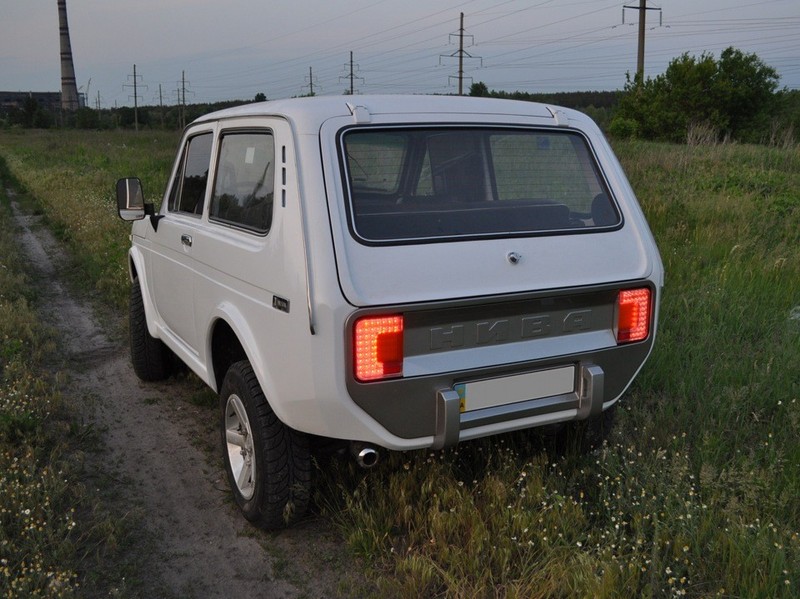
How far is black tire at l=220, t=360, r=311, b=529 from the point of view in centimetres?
323

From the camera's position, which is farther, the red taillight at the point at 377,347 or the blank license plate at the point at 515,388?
the blank license plate at the point at 515,388

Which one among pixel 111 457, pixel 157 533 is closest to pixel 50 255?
pixel 111 457

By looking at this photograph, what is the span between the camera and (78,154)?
29.6m

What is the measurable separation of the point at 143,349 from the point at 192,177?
166 cm

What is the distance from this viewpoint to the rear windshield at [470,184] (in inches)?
120

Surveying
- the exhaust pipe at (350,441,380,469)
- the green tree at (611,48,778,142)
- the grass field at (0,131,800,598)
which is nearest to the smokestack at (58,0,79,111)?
the green tree at (611,48,778,142)

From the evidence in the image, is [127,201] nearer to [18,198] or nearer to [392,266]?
[392,266]

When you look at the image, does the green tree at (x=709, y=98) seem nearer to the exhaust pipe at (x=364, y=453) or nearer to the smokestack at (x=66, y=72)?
the exhaust pipe at (x=364, y=453)

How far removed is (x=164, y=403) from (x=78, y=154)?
27427mm

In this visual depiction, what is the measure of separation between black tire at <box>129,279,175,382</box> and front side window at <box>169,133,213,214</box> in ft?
3.30

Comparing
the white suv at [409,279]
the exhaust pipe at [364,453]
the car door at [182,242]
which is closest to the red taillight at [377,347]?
the white suv at [409,279]

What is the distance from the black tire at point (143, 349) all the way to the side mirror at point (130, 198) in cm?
87

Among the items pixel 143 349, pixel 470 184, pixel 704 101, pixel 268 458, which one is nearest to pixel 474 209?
pixel 470 184

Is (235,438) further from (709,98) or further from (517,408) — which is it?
(709,98)
